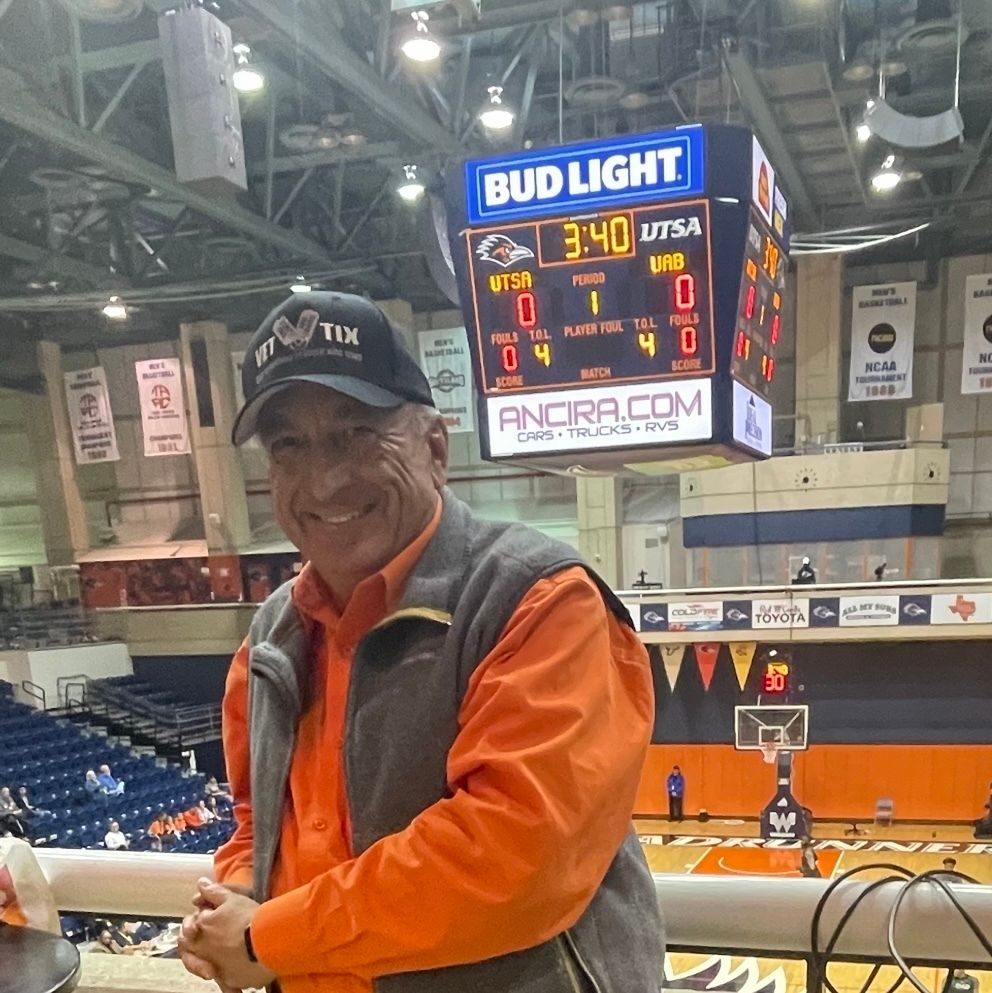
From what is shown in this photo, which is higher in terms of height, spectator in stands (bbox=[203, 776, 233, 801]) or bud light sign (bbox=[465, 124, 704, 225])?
bud light sign (bbox=[465, 124, 704, 225])

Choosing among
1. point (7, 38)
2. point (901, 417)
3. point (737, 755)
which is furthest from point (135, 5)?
point (901, 417)

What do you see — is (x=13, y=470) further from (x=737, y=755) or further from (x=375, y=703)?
(x=375, y=703)

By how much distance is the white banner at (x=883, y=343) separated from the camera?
10.6 meters

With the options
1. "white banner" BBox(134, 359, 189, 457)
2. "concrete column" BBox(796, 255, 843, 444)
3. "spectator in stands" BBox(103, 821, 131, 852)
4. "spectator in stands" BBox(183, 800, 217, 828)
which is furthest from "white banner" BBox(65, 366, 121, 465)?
"concrete column" BBox(796, 255, 843, 444)

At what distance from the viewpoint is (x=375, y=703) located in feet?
3.38

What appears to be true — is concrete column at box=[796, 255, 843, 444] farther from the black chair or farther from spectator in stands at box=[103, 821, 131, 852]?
the black chair

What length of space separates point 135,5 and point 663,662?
8012 millimetres

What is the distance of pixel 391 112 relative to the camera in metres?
7.56

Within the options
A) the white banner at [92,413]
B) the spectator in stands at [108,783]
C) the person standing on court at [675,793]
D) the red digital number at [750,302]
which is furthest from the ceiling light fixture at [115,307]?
the red digital number at [750,302]

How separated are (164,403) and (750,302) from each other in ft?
29.5

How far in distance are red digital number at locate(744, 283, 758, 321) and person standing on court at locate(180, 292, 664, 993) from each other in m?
3.05

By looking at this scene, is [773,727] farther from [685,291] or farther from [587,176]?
[587,176]

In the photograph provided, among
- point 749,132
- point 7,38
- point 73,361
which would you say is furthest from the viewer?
point 73,361

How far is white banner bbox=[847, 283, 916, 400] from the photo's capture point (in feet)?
34.7
